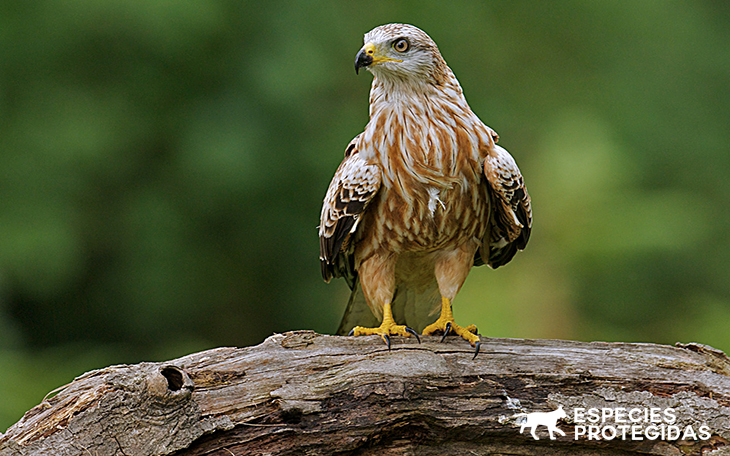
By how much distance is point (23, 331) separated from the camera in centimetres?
548

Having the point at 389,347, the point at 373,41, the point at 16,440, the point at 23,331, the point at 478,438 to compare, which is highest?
the point at 373,41

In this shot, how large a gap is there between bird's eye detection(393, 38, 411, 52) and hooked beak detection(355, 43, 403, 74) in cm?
5

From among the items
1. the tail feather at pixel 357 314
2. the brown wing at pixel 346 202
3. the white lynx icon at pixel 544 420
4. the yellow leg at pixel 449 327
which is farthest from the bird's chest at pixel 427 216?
the white lynx icon at pixel 544 420

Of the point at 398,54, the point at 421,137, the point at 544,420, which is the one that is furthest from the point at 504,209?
the point at 544,420

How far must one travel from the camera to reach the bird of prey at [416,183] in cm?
309

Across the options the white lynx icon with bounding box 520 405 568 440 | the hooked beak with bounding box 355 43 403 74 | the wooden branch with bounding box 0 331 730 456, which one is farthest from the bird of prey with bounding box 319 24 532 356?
the white lynx icon with bounding box 520 405 568 440

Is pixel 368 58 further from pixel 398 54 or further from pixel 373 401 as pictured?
pixel 373 401

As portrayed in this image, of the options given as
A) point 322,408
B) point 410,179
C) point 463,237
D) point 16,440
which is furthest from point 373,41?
point 16,440

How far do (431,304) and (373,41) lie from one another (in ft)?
5.25

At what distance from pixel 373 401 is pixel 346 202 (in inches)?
39.6

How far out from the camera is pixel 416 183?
3123mm

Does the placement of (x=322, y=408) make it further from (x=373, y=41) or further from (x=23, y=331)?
(x=23, y=331)

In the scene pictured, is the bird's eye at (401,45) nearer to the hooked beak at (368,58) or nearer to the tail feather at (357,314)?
the hooked beak at (368,58)

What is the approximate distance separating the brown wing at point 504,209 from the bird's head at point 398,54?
21.5 inches
